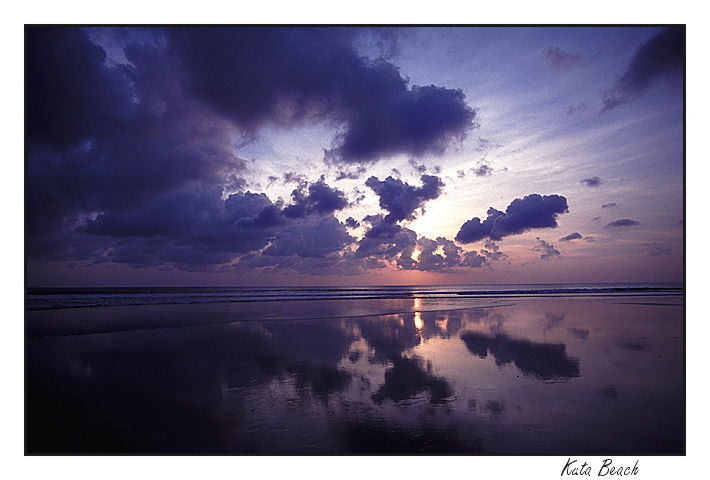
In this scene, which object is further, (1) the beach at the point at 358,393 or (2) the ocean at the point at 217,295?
(2) the ocean at the point at 217,295

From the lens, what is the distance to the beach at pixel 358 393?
14.8 feet

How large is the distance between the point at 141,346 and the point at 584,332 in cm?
1273

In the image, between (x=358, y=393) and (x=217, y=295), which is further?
(x=217, y=295)

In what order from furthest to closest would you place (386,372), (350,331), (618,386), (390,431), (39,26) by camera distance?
(350,331) < (386,372) < (618,386) < (39,26) < (390,431)

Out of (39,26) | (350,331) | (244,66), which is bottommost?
(350,331)

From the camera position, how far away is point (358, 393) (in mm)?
5824

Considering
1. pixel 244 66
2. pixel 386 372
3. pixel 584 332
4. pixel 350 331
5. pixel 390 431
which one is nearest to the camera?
pixel 390 431

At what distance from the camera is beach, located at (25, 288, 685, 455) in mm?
4512

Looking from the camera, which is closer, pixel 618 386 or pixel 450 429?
pixel 450 429

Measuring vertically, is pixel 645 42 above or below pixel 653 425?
above

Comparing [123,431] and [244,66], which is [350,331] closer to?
[123,431]

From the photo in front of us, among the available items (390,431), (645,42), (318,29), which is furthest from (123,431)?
(645,42)

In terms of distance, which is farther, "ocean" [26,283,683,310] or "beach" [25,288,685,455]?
"ocean" [26,283,683,310]

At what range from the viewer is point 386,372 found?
272 inches
